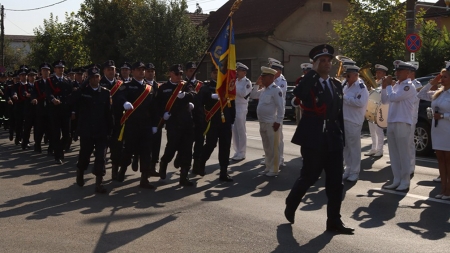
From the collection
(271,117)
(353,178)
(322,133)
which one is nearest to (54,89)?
(271,117)

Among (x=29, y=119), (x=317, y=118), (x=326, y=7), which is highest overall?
(x=326, y=7)

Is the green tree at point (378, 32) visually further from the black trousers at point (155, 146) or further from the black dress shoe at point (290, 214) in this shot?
the black dress shoe at point (290, 214)

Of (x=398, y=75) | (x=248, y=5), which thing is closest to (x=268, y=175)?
(x=398, y=75)

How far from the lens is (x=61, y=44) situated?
164 feet

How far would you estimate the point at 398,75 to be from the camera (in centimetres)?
996

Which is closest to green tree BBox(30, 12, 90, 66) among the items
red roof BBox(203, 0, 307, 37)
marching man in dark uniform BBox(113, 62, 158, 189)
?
red roof BBox(203, 0, 307, 37)

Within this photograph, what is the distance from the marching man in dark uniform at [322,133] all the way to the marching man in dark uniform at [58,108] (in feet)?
24.4

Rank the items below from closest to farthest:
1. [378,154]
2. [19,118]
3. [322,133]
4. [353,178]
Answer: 1. [322,133]
2. [353,178]
3. [378,154]
4. [19,118]

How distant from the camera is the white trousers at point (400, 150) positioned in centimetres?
1011

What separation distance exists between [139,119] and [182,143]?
0.78 m

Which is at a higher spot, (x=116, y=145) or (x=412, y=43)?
(x=412, y=43)

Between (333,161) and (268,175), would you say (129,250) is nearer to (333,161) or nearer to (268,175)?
(333,161)

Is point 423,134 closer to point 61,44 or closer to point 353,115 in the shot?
point 353,115

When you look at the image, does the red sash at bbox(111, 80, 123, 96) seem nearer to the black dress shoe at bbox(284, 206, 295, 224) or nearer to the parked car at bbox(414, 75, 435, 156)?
the black dress shoe at bbox(284, 206, 295, 224)
